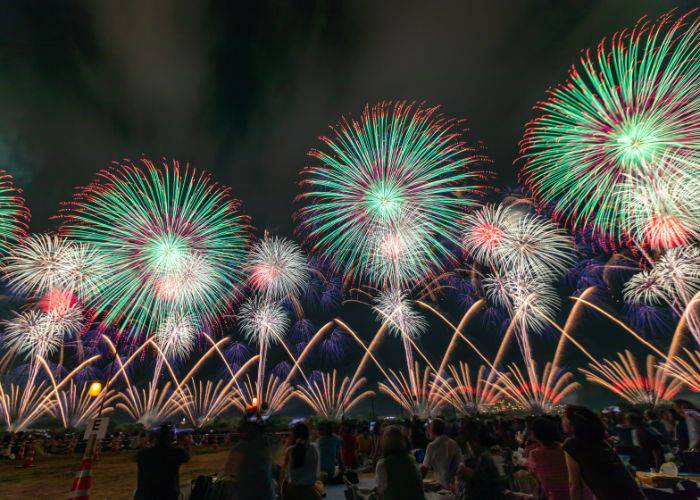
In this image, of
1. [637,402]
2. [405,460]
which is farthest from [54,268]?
[637,402]

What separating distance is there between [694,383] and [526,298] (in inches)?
509

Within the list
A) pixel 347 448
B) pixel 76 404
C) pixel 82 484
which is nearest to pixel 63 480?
pixel 82 484

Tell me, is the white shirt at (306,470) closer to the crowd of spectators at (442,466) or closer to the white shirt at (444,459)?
the crowd of spectators at (442,466)

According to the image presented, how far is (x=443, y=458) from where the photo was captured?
22.4 ft

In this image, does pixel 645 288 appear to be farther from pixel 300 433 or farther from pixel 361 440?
pixel 300 433

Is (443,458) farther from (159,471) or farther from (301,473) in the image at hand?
(159,471)

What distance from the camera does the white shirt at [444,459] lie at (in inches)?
265

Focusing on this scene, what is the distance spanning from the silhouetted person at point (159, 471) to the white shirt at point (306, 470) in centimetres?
171

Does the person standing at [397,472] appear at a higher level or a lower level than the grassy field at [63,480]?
higher

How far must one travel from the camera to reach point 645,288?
32500 millimetres

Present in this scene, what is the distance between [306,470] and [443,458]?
2.31 m

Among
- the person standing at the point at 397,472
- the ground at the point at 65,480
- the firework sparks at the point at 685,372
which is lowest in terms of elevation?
the ground at the point at 65,480

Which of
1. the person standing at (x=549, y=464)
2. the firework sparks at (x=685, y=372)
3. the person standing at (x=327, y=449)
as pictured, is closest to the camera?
the person standing at (x=549, y=464)

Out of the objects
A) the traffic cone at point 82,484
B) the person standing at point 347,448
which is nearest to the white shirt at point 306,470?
the traffic cone at point 82,484
